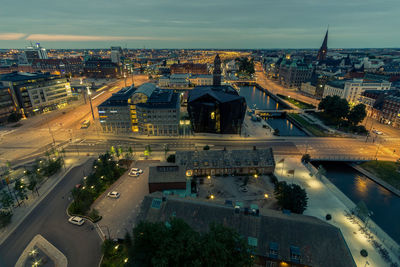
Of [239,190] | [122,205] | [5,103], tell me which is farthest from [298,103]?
[5,103]

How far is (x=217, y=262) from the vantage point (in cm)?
3291

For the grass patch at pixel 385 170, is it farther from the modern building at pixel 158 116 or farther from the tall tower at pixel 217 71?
the tall tower at pixel 217 71

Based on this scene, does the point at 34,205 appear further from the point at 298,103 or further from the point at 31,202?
the point at 298,103

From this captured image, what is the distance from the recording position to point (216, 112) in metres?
107

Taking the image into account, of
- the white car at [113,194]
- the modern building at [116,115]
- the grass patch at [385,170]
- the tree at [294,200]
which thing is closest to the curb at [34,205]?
the white car at [113,194]

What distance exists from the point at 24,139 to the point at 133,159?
6847 centimetres

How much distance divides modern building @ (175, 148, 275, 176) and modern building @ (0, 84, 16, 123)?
417 feet

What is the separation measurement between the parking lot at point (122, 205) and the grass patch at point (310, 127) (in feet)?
316

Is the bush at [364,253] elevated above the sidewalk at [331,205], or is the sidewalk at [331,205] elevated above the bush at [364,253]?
the bush at [364,253]

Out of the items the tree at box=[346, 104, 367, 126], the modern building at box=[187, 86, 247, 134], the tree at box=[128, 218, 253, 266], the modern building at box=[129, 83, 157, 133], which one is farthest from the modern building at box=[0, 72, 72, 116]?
the tree at box=[346, 104, 367, 126]

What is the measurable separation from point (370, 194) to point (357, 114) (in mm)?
63526

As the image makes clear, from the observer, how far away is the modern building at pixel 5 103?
126 metres

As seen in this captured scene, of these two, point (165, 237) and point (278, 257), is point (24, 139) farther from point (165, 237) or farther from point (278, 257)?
point (278, 257)

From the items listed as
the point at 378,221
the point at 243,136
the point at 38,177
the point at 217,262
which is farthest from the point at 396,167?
the point at 38,177
